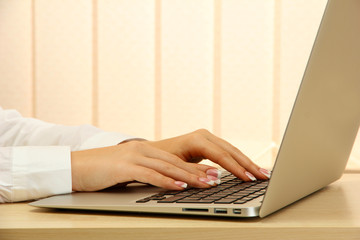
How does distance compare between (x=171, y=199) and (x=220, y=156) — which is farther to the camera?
(x=220, y=156)

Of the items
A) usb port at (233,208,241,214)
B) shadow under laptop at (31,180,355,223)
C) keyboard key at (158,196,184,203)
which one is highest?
usb port at (233,208,241,214)

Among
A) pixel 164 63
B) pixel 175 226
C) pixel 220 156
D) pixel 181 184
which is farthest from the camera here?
pixel 164 63

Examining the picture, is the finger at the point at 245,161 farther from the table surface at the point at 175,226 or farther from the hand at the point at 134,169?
the table surface at the point at 175,226

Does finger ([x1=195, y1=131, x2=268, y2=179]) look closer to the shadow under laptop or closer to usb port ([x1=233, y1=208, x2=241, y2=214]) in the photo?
the shadow under laptop

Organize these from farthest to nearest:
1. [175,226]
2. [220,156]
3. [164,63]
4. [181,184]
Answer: [164,63] < [220,156] < [181,184] < [175,226]

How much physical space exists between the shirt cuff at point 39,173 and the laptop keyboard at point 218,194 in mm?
118

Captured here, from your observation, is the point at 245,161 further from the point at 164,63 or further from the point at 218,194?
the point at 164,63

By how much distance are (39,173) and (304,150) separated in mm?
290

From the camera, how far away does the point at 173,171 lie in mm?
541

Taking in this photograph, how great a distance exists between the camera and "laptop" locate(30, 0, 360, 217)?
1.29 ft

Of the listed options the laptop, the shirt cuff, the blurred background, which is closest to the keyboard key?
the laptop

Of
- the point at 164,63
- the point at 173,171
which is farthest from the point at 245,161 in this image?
the point at 164,63

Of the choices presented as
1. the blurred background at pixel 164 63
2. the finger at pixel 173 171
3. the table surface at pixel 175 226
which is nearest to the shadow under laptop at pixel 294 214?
the table surface at pixel 175 226

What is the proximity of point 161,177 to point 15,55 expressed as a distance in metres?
1.24
